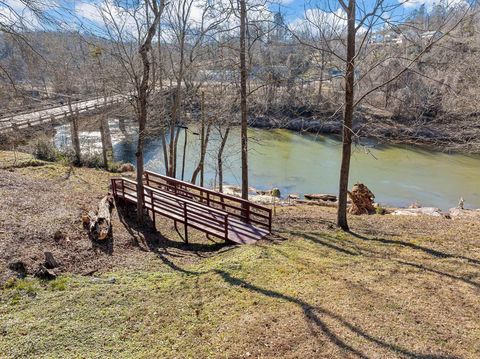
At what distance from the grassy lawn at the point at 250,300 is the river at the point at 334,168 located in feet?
32.1

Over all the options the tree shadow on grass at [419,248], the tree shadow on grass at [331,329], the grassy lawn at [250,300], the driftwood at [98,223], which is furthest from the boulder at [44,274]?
the tree shadow on grass at [419,248]

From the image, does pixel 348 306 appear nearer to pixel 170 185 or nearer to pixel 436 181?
pixel 170 185

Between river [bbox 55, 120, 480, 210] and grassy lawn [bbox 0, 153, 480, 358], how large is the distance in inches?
385

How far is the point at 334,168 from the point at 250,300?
19986 millimetres

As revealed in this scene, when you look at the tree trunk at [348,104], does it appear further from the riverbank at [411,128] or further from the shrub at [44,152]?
the shrub at [44,152]

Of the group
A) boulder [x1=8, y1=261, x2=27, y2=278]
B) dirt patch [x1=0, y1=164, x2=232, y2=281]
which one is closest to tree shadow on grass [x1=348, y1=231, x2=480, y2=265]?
dirt patch [x1=0, y1=164, x2=232, y2=281]

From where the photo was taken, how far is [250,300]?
504 centimetres

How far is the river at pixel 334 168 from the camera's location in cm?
1944

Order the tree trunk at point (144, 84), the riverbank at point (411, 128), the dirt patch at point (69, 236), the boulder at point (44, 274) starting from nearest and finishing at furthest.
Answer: the boulder at point (44, 274)
the dirt patch at point (69, 236)
the tree trunk at point (144, 84)
the riverbank at point (411, 128)

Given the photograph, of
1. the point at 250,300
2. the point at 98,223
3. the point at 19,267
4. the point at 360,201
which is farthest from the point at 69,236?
the point at 360,201

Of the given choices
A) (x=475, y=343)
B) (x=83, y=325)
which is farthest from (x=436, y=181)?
(x=83, y=325)

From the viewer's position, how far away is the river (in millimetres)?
19438

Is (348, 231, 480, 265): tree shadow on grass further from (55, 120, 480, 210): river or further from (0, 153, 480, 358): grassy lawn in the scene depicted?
(55, 120, 480, 210): river

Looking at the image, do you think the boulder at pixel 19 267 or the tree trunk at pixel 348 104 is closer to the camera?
the boulder at pixel 19 267
